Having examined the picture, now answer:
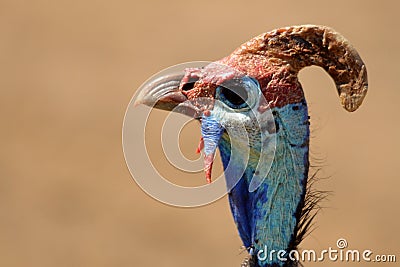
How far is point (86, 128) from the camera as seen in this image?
11797 mm

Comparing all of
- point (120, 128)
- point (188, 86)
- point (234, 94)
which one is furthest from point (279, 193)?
point (120, 128)

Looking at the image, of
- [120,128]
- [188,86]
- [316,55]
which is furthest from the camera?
[120,128]

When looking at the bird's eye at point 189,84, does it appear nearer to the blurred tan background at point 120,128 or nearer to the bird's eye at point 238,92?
the bird's eye at point 238,92

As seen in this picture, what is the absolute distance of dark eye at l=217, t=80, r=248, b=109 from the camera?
4332 mm

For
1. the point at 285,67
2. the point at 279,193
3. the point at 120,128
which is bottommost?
the point at 279,193

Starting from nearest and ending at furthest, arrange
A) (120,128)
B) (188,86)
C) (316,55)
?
(316,55) → (188,86) → (120,128)

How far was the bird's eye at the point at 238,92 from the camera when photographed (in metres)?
4.33

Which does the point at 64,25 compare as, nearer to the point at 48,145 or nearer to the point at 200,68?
the point at 48,145

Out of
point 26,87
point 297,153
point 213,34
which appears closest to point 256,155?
point 297,153

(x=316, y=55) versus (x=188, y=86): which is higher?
(x=316, y=55)

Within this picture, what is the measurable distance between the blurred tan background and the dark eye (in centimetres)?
333

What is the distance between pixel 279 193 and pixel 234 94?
1.55 feet

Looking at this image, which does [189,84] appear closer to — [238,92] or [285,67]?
[238,92]

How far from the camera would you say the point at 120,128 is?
11.7 meters
